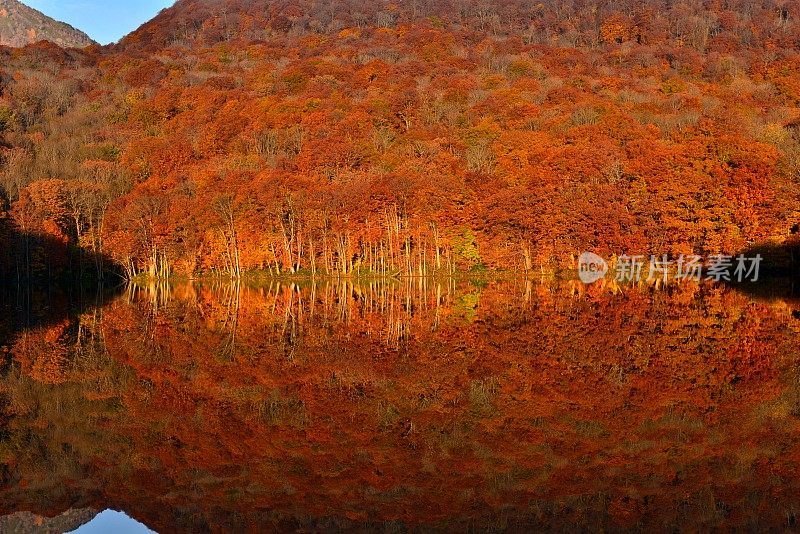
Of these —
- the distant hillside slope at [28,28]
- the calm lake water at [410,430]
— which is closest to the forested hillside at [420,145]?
the calm lake water at [410,430]

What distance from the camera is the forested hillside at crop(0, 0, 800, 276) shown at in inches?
2146

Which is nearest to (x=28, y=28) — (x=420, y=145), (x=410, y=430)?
(x=420, y=145)

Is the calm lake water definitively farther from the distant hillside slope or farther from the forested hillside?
the distant hillside slope

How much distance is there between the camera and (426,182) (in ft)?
184

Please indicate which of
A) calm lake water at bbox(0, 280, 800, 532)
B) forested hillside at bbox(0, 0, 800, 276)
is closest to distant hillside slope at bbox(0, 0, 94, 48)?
forested hillside at bbox(0, 0, 800, 276)

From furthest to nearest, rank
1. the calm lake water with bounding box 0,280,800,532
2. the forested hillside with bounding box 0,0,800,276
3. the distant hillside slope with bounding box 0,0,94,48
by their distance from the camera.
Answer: the distant hillside slope with bounding box 0,0,94,48 → the forested hillside with bounding box 0,0,800,276 → the calm lake water with bounding box 0,280,800,532

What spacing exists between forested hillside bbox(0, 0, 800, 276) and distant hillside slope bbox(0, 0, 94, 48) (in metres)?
40.7

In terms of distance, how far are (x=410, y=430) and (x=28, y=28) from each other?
542ft

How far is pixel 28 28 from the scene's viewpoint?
148 metres

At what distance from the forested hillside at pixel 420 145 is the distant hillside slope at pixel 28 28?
4072cm

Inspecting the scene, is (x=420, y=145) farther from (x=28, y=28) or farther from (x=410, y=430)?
(x=28, y=28)

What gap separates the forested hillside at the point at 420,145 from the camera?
179 feet

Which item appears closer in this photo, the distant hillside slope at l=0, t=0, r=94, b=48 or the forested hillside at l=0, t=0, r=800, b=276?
the forested hillside at l=0, t=0, r=800, b=276

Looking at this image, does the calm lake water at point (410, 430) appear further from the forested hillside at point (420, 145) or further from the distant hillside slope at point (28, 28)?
the distant hillside slope at point (28, 28)
